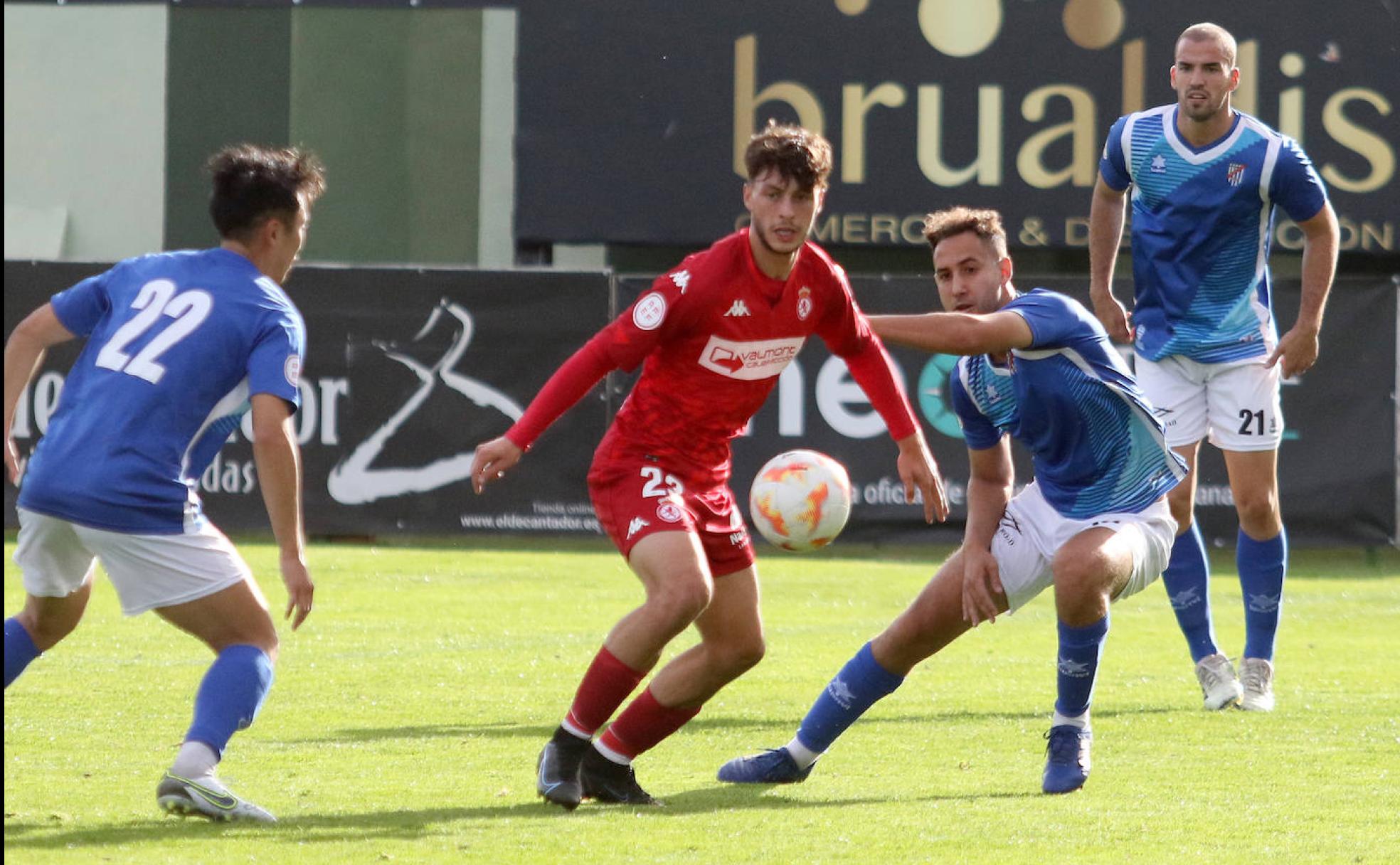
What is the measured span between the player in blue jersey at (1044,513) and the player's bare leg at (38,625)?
6.19 ft

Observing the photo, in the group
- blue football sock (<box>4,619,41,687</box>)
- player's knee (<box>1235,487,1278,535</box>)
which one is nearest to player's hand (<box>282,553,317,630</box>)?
blue football sock (<box>4,619,41,687</box>)

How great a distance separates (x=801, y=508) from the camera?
5828 mm

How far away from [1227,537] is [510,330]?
5100mm

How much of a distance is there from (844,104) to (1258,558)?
27.4ft

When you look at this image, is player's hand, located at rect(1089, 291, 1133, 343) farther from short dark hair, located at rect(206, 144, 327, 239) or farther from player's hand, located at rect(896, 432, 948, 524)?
short dark hair, located at rect(206, 144, 327, 239)

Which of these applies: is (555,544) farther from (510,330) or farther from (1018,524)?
(1018,524)

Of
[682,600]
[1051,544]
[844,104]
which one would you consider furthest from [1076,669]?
[844,104]

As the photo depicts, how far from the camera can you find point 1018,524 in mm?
5574

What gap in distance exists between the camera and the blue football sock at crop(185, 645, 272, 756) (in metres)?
4.61

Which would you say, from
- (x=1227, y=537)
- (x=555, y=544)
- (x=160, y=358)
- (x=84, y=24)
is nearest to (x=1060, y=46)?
(x=1227, y=537)

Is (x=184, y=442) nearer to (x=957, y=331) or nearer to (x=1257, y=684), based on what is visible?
(x=957, y=331)

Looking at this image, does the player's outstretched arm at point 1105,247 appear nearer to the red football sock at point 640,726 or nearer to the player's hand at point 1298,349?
the player's hand at point 1298,349

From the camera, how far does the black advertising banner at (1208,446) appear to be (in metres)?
12.6

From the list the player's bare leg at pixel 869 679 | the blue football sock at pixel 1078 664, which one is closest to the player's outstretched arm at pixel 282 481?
the player's bare leg at pixel 869 679
